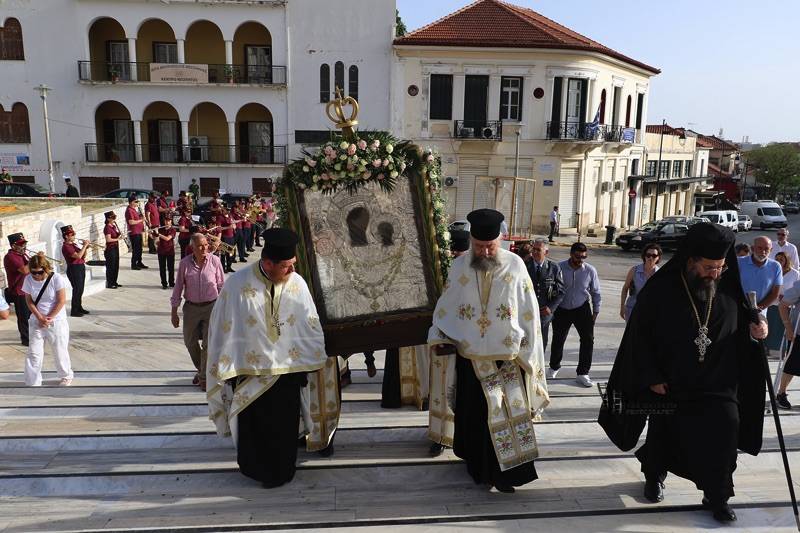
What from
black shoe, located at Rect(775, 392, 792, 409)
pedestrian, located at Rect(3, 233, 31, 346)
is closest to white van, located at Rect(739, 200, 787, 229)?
black shoe, located at Rect(775, 392, 792, 409)

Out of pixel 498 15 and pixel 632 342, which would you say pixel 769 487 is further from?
pixel 498 15

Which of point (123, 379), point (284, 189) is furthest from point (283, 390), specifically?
point (123, 379)

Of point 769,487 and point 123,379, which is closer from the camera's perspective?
point 769,487

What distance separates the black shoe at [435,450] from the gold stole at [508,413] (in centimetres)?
82

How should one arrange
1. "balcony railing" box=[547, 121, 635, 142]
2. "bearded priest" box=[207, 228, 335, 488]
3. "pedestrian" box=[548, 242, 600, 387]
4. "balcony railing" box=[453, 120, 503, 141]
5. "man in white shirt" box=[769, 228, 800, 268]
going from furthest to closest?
"balcony railing" box=[547, 121, 635, 142], "balcony railing" box=[453, 120, 503, 141], "man in white shirt" box=[769, 228, 800, 268], "pedestrian" box=[548, 242, 600, 387], "bearded priest" box=[207, 228, 335, 488]

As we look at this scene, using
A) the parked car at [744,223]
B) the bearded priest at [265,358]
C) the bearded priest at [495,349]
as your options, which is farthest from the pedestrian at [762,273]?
the parked car at [744,223]

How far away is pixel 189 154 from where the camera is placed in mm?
31688

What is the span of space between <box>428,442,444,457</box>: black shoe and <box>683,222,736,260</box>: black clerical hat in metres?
2.49

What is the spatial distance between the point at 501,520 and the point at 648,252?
3.83m

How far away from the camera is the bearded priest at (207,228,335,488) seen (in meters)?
4.70

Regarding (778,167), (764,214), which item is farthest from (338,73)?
(778,167)

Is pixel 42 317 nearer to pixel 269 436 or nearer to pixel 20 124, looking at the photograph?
pixel 269 436

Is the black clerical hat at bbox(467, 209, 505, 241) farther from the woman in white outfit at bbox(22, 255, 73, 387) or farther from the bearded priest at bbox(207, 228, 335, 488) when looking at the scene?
the woman in white outfit at bbox(22, 255, 73, 387)

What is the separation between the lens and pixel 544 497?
4.65 meters
